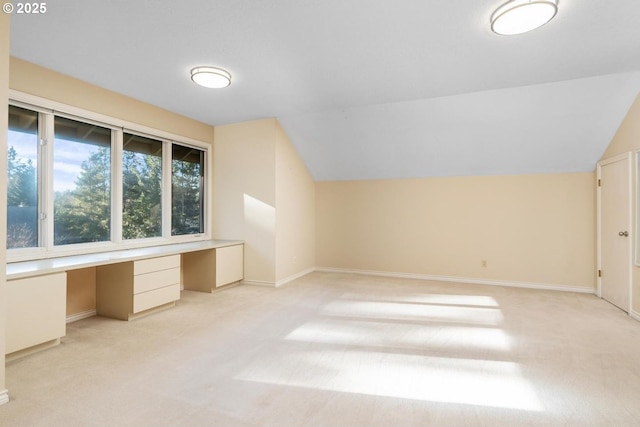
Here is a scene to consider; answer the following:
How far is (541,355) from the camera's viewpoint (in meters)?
2.54

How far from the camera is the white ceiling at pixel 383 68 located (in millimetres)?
2252

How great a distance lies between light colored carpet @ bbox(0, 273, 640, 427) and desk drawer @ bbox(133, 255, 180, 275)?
0.53 m

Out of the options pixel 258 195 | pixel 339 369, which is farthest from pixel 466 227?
pixel 339 369

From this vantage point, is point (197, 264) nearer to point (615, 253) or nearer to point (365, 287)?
point (365, 287)

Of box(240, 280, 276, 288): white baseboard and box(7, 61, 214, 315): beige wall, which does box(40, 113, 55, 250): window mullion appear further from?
box(240, 280, 276, 288): white baseboard

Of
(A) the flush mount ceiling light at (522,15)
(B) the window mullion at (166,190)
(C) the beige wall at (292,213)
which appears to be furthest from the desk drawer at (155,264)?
(A) the flush mount ceiling light at (522,15)

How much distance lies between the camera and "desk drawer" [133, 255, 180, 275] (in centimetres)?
333

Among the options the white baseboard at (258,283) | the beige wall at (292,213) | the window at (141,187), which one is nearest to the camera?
the window at (141,187)

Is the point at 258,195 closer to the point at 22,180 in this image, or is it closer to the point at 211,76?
the point at 211,76

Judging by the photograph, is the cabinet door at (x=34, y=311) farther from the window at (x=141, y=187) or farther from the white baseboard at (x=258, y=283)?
the white baseboard at (x=258, y=283)

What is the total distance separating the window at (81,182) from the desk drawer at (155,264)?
75cm

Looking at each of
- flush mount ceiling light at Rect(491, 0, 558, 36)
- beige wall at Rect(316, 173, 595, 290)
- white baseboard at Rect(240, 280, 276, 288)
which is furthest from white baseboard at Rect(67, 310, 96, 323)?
flush mount ceiling light at Rect(491, 0, 558, 36)

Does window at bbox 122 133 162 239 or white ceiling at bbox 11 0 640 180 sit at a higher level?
white ceiling at bbox 11 0 640 180

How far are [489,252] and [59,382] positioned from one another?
551 centimetres
